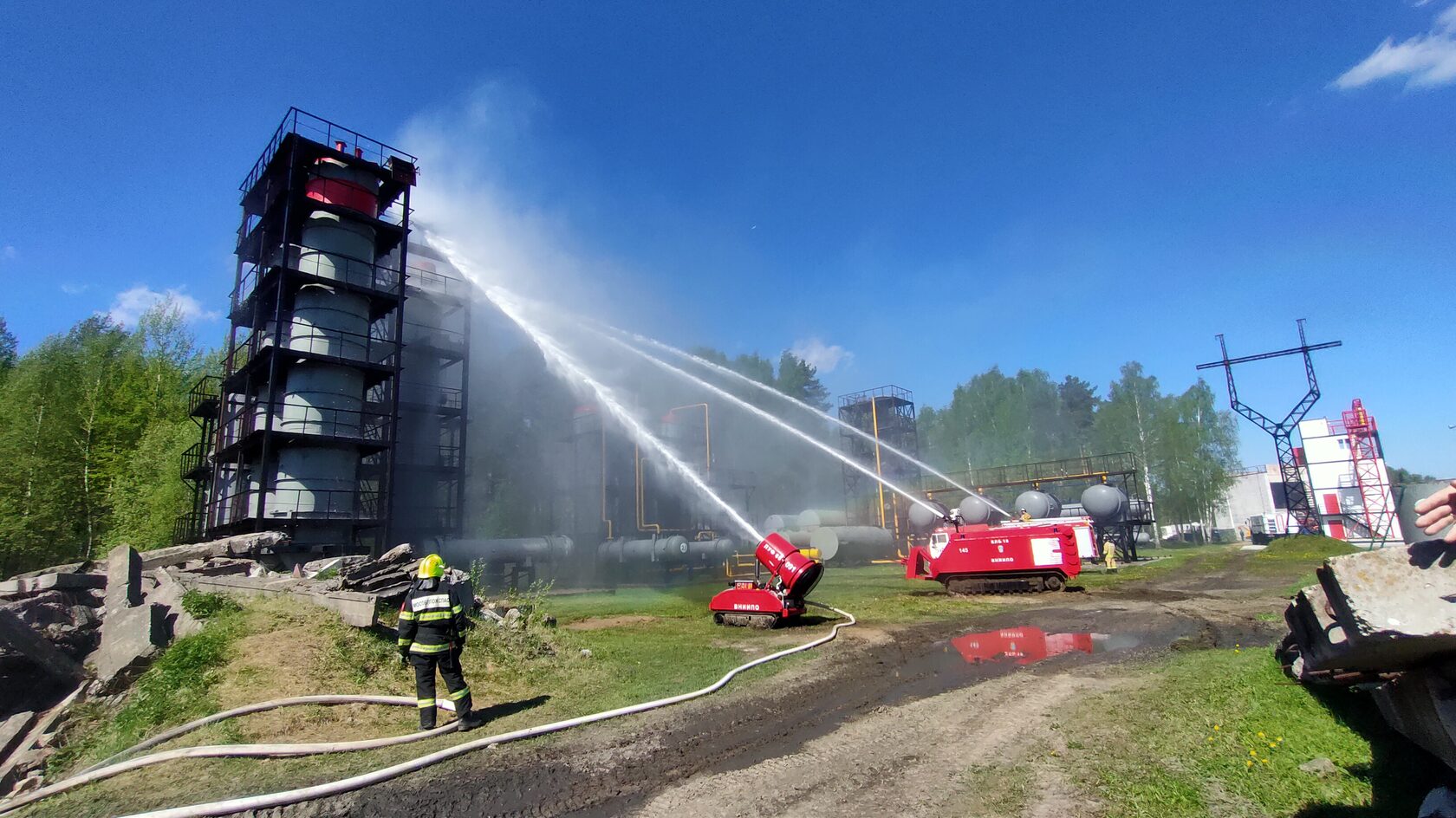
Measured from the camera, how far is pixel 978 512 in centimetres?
3362

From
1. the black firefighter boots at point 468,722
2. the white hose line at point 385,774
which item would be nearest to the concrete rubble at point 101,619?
the black firefighter boots at point 468,722

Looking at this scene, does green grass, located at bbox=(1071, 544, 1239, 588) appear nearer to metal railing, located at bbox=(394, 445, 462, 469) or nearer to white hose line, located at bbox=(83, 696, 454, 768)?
white hose line, located at bbox=(83, 696, 454, 768)

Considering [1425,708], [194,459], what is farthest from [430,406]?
[1425,708]

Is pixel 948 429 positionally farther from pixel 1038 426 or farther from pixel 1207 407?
pixel 1207 407

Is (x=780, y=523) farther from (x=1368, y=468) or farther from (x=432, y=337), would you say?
(x=1368, y=468)

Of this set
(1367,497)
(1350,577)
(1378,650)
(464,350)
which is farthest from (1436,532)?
(1367,497)

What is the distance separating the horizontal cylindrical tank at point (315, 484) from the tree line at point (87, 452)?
37.1ft

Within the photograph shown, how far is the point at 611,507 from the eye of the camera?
36781 mm

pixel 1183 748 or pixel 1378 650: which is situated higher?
pixel 1378 650

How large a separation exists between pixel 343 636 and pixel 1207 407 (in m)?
77.9

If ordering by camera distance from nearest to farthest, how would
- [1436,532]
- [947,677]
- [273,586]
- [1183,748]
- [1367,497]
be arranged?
[1436,532]
[1183,748]
[947,677]
[273,586]
[1367,497]

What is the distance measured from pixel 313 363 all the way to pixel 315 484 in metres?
3.77

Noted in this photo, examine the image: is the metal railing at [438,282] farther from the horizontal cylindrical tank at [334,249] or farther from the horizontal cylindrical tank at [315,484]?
the horizontal cylindrical tank at [315,484]

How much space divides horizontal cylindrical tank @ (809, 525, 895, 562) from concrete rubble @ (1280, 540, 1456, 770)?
28.6 m
